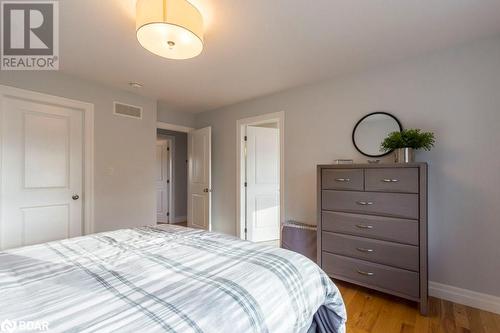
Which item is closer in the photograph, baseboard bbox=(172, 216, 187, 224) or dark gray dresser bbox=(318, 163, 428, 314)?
dark gray dresser bbox=(318, 163, 428, 314)

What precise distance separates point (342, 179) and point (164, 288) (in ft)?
6.13

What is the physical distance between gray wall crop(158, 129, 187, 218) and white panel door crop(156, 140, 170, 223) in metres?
0.17

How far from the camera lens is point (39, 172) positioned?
8.41 feet

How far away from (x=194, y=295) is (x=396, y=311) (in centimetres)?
191

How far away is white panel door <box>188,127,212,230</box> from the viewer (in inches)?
154

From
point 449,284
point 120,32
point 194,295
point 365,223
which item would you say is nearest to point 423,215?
point 365,223

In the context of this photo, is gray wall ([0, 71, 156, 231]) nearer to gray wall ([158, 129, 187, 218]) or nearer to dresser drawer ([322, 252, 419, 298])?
gray wall ([158, 129, 187, 218])

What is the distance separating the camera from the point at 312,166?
9.66ft

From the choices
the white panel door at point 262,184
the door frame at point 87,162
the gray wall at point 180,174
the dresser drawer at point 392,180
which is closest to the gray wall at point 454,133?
the dresser drawer at point 392,180

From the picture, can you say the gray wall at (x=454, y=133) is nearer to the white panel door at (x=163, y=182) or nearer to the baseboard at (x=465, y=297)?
the baseboard at (x=465, y=297)

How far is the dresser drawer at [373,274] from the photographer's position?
6.31 feet

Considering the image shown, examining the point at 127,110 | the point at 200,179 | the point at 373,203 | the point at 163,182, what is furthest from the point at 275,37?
the point at 163,182

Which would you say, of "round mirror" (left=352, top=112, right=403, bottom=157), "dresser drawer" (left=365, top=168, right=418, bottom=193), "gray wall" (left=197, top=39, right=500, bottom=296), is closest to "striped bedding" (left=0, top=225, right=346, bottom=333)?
"dresser drawer" (left=365, top=168, right=418, bottom=193)

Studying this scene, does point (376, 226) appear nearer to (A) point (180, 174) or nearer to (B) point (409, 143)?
(B) point (409, 143)
